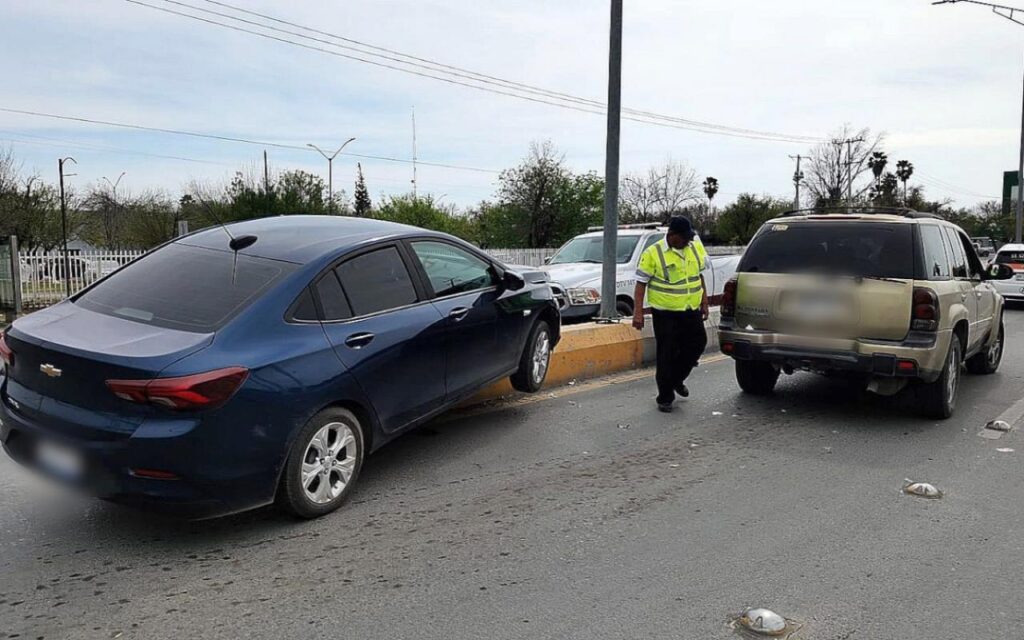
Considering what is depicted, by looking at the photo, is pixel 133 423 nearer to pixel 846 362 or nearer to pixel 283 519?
pixel 283 519

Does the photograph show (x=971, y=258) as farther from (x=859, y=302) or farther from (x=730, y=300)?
(x=730, y=300)

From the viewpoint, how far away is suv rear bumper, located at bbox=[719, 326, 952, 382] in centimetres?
609

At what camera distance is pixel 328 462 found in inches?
169

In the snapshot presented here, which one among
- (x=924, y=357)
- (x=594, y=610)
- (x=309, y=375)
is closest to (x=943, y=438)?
(x=924, y=357)

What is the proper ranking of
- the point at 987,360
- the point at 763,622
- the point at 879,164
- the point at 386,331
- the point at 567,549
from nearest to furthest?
the point at 763,622 → the point at 567,549 → the point at 386,331 → the point at 987,360 → the point at 879,164

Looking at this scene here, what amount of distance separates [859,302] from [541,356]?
2.74 meters

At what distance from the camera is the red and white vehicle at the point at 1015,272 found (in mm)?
17580

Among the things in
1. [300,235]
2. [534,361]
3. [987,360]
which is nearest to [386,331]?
[300,235]

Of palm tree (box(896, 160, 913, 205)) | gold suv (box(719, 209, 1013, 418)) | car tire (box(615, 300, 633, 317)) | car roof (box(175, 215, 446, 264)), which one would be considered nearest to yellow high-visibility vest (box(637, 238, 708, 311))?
gold suv (box(719, 209, 1013, 418))

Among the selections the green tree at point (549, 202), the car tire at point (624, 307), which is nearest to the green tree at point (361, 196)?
the green tree at point (549, 202)

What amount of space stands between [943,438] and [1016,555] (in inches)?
93.7

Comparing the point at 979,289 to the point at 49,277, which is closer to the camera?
the point at 979,289

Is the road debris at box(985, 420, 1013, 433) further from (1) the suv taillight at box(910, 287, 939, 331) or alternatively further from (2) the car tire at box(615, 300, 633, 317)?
(2) the car tire at box(615, 300, 633, 317)

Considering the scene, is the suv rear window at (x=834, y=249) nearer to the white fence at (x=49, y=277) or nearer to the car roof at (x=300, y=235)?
the car roof at (x=300, y=235)
